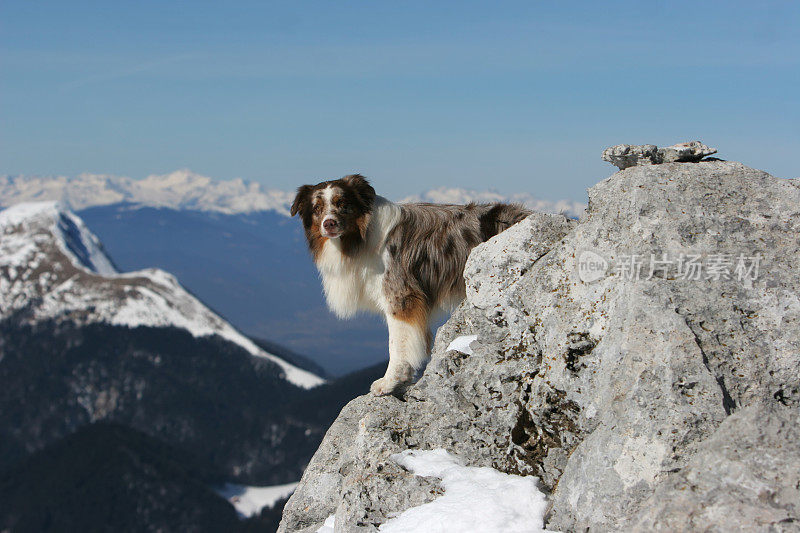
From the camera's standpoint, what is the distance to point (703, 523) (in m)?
5.39

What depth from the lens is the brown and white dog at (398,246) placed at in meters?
11.7

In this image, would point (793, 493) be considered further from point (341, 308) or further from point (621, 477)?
point (341, 308)

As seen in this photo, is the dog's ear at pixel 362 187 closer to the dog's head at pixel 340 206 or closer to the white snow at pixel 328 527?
the dog's head at pixel 340 206

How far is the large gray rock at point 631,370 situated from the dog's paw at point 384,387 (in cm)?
69

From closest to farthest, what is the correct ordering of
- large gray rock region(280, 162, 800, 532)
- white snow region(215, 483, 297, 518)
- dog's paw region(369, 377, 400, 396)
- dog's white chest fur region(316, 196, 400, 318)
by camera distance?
large gray rock region(280, 162, 800, 532), dog's paw region(369, 377, 400, 396), dog's white chest fur region(316, 196, 400, 318), white snow region(215, 483, 297, 518)

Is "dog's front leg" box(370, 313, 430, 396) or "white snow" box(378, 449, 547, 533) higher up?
"dog's front leg" box(370, 313, 430, 396)

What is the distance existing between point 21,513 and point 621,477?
188m

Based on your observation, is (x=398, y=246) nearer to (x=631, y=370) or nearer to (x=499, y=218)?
(x=499, y=218)

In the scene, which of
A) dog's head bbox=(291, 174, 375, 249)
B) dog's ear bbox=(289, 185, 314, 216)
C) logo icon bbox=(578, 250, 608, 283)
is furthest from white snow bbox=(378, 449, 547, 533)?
dog's ear bbox=(289, 185, 314, 216)

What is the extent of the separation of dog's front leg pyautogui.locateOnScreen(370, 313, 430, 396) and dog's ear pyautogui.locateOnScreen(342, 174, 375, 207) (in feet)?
6.64

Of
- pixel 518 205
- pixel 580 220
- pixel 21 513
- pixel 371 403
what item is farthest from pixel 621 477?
pixel 21 513

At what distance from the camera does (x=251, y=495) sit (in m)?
167

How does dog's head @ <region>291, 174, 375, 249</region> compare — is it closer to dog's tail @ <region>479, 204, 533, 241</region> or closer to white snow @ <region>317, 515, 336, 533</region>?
dog's tail @ <region>479, 204, 533, 241</region>

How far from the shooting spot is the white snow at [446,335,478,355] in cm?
956
